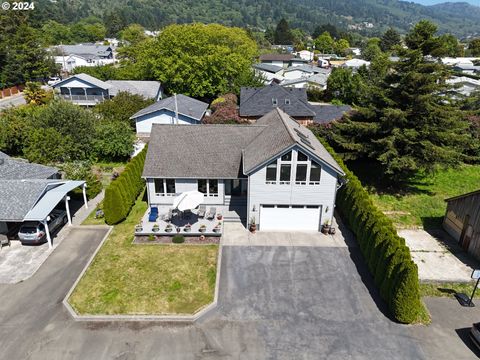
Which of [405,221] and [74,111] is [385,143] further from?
[74,111]

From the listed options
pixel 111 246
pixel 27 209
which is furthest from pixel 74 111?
pixel 111 246

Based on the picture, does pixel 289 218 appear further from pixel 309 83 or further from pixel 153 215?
pixel 309 83

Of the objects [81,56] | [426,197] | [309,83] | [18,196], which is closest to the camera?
[18,196]

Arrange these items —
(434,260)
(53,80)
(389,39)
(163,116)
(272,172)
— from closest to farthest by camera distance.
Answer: (434,260)
(272,172)
(163,116)
(53,80)
(389,39)

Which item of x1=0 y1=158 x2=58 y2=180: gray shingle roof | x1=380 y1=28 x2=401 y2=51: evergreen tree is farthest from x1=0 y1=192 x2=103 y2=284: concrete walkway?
x1=380 y1=28 x2=401 y2=51: evergreen tree

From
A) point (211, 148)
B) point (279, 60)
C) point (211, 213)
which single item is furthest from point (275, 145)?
point (279, 60)

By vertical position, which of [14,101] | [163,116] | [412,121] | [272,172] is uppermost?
[412,121]

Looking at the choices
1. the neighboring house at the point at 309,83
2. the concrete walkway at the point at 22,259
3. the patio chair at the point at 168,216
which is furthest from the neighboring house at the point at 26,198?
the neighboring house at the point at 309,83
